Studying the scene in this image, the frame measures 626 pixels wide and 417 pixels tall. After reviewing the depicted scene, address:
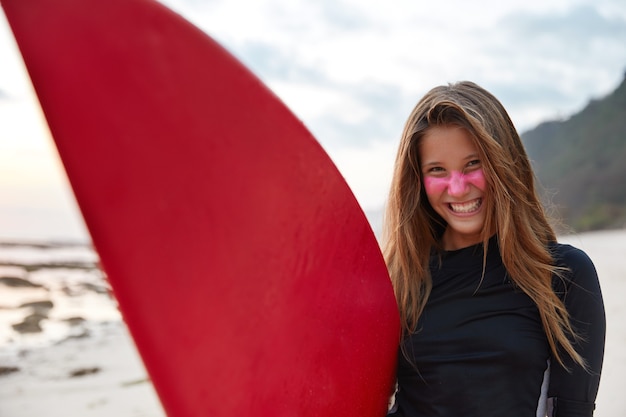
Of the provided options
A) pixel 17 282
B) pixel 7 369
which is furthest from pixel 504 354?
pixel 17 282

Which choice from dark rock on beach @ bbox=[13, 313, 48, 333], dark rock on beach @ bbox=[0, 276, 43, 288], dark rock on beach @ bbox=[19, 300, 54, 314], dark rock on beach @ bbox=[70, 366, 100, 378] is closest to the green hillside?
dark rock on beach @ bbox=[0, 276, 43, 288]

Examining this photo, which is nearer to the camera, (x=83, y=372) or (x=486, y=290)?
(x=486, y=290)

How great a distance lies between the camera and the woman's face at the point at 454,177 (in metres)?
1.58

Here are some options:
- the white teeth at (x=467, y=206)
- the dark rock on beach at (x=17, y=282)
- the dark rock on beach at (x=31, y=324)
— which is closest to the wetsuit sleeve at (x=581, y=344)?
the white teeth at (x=467, y=206)

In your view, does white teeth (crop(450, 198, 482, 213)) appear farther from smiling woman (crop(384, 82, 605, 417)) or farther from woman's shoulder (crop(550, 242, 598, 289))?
woman's shoulder (crop(550, 242, 598, 289))

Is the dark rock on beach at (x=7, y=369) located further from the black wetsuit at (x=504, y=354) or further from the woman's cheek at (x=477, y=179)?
the woman's cheek at (x=477, y=179)

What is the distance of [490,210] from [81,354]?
4834 millimetres

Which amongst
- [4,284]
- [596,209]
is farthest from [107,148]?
[596,209]

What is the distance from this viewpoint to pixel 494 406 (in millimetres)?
1479

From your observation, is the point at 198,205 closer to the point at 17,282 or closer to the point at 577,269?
the point at 577,269

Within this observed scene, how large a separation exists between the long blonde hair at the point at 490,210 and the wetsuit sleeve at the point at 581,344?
26mm

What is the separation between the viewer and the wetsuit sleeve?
147 cm

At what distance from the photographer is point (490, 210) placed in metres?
1.62

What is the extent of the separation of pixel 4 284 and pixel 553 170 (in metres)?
24.0
